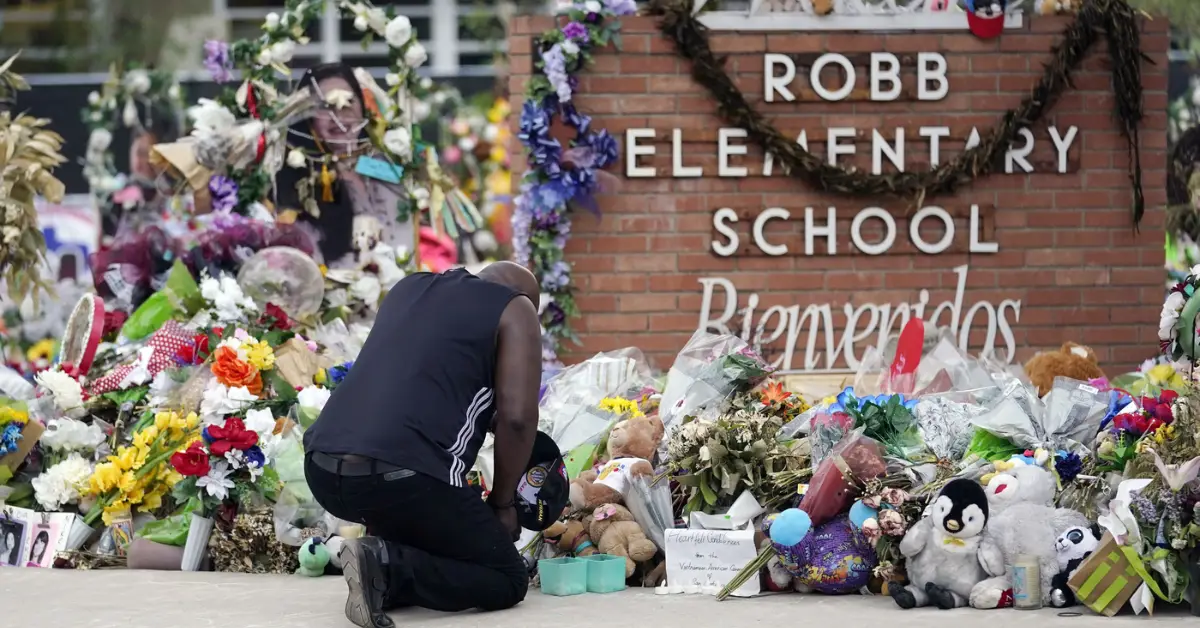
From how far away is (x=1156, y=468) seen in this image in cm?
461

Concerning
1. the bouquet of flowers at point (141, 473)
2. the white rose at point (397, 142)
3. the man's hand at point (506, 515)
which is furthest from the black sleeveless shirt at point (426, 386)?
the white rose at point (397, 142)

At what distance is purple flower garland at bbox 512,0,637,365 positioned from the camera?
289 inches

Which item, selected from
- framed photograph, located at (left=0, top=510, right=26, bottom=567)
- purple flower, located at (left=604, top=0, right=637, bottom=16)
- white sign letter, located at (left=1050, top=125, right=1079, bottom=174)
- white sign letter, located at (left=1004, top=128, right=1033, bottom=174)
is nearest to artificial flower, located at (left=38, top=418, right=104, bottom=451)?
framed photograph, located at (left=0, top=510, right=26, bottom=567)

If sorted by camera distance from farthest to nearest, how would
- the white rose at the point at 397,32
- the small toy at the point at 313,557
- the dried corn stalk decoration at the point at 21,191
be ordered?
the white rose at the point at 397,32, the dried corn stalk decoration at the point at 21,191, the small toy at the point at 313,557

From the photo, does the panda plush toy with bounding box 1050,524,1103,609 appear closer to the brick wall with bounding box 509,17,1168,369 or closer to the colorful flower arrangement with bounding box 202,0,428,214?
the brick wall with bounding box 509,17,1168,369

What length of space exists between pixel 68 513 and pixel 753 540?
271 cm

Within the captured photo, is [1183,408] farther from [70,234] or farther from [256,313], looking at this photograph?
[70,234]

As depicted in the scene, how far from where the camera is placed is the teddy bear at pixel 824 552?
4.76m

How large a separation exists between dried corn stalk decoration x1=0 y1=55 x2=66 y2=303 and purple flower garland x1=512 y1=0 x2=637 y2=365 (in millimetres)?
2268

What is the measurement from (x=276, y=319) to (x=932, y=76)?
350 cm

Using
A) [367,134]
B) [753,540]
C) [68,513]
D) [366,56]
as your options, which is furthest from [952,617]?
[366,56]

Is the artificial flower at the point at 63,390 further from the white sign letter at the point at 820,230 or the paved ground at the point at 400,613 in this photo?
the white sign letter at the point at 820,230

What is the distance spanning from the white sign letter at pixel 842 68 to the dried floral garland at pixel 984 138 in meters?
0.31

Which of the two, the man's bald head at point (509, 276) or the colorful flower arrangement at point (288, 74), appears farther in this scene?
the colorful flower arrangement at point (288, 74)
